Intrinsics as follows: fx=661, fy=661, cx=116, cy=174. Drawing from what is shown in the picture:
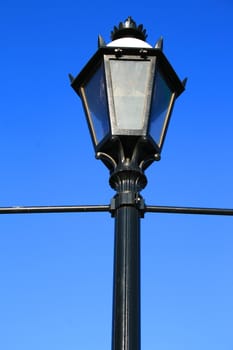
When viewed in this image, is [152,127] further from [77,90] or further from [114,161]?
[77,90]

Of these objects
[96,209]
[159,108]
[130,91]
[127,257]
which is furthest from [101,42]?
[127,257]

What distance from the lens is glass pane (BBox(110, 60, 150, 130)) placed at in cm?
414

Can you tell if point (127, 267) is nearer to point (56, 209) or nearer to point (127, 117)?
point (56, 209)

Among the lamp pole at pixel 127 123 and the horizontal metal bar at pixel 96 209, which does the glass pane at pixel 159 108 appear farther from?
the horizontal metal bar at pixel 96 209

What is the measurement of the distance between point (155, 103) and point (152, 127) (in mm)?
182

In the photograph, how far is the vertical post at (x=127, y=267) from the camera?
11.5 feet

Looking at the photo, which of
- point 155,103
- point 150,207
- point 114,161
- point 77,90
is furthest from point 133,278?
point 77,90

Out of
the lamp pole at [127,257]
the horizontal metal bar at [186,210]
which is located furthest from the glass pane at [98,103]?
the horizontal metal bar at [186,210]

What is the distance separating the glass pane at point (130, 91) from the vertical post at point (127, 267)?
0.36 meters

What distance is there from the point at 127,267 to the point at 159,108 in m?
1.18

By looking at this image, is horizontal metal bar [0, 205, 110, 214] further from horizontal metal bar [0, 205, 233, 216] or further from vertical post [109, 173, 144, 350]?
vertical post [109, 173, 144, 350]

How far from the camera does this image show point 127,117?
415cm

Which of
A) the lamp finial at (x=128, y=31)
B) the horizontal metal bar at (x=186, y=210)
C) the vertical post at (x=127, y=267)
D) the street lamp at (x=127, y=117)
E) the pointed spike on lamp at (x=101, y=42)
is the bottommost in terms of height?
Answer: the vertical post at (x=127, y=267)

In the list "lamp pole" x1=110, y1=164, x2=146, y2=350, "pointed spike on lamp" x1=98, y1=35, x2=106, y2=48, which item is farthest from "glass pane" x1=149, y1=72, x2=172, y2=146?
"pointed spike on lamp" x1=98, y1=35, x2=106, y2=48
